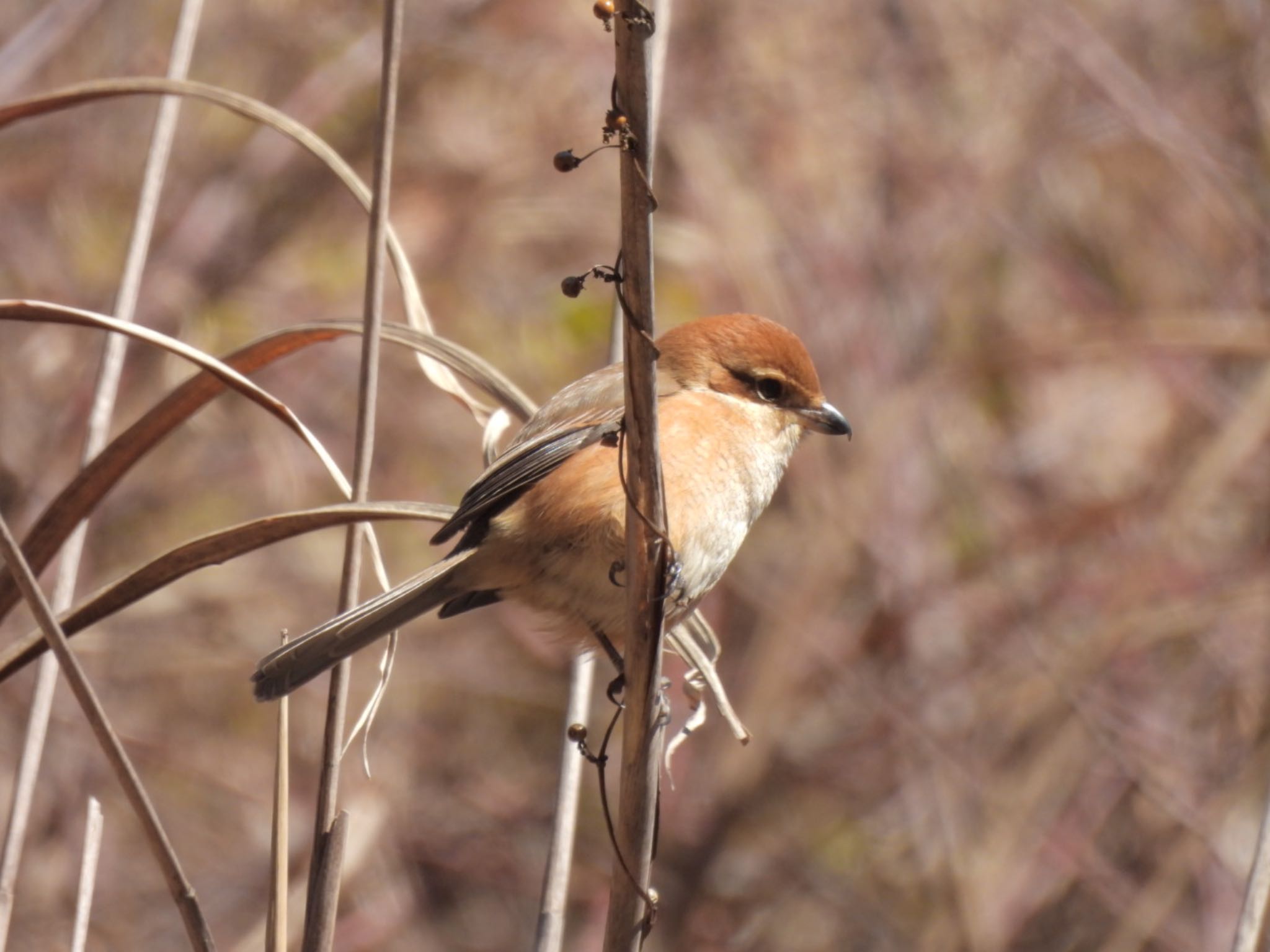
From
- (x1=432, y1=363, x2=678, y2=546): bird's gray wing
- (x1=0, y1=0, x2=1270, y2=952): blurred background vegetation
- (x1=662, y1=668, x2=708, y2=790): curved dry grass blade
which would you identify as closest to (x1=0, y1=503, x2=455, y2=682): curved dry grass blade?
(x1=662, y1=668, x2=708, y2=790): curved dry grass blade

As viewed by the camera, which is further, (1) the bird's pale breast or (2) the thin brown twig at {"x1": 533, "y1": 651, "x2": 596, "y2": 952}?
(1) the bird's pale breast

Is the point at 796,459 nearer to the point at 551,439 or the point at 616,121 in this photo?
the point at 551,439

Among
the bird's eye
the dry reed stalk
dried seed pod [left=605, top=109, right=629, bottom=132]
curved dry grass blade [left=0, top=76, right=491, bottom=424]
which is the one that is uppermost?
curved dry grass blade [left=0, top=76, right=491, bottom=424]

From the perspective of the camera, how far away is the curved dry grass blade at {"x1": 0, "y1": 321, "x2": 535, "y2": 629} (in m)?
1.75

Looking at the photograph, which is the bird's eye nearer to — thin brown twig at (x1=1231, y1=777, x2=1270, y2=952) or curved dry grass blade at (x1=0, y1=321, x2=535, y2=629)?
curved dry grass blade at (x1=0, y1=321, x2=535, y2=629)

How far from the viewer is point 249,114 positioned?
1.92 m

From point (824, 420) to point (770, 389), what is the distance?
12 centimetres

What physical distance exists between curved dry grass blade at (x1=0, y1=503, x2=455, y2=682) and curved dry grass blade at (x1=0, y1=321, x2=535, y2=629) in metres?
0.08

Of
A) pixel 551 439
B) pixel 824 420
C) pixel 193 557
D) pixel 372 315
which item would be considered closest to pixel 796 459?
pixel 824 420

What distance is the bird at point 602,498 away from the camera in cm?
219

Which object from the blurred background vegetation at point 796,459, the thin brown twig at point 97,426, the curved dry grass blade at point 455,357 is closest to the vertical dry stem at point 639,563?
the curved dry grass blade at point 455,357

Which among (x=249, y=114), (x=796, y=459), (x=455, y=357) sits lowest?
(x=455, y=357)

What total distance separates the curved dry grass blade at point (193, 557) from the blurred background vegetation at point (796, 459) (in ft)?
9.71

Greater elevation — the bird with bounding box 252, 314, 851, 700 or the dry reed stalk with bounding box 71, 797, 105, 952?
the bird with bounding box 252, 314, 851, 700
